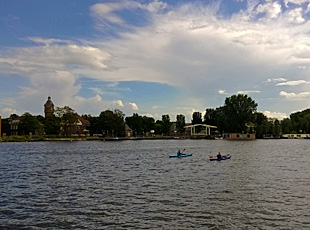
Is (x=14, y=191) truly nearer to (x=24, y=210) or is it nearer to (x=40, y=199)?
(x=40, y=199)

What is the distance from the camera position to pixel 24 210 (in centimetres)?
2291

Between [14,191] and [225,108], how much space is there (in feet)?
570

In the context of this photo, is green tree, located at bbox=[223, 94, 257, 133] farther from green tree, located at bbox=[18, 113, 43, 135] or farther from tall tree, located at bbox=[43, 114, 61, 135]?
green tree, located at bbox=[18, 113, 43, 135]

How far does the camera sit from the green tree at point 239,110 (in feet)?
620

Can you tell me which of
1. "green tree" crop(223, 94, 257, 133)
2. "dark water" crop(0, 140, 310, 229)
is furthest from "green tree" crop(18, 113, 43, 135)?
"dark water" crop(0, 140, 310, 229)

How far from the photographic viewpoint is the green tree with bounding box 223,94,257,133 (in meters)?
189

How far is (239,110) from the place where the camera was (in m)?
191

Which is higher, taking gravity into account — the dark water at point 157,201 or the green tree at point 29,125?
the green tree at point 29,125

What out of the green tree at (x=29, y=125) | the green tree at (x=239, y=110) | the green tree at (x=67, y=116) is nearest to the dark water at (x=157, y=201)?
the green tree at (x=67, y=116)

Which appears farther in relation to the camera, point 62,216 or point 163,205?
point 163,205

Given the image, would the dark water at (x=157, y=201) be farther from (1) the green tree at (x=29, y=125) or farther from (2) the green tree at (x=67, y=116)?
(1) the green tree at (x=29, y=125)

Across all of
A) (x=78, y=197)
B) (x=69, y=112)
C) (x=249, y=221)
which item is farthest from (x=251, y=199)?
(x=69, y=112)

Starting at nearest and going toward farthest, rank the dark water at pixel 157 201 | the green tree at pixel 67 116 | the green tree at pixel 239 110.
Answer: the dark water at pixel 157 201 < the green tree at pixel 67 116 < the green tree at pixel 239 110

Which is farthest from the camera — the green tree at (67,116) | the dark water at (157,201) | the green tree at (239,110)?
the green tree at (239,110)
